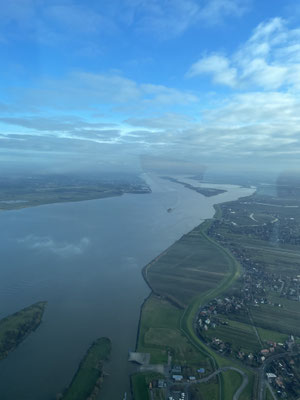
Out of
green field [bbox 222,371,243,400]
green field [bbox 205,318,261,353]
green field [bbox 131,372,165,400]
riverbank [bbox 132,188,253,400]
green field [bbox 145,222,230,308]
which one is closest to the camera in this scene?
green field [bbox 131,372,165,400]

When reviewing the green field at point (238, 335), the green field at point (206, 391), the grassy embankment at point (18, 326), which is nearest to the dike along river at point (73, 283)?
the grassy embankment at point (18, 326)

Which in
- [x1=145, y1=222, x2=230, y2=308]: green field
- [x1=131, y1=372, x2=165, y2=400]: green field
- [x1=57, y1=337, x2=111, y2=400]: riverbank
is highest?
[x1=145, y1=222, x2=230, y2=308]: green field

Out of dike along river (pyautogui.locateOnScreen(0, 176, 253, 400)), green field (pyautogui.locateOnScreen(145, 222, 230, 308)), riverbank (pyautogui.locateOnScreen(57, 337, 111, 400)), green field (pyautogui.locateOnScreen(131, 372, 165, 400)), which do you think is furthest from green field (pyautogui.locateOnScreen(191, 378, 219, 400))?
green field (pyautogui.locateOnScreen(145, 222, 230, 308))

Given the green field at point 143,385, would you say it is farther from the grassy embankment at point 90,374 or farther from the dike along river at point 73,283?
the grassy embankment at point 90,374

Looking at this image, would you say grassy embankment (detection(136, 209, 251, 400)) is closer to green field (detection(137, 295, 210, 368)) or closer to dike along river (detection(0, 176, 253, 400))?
green field (detection(137, 295, 210, 368))

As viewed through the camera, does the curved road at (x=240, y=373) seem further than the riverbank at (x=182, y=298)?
No

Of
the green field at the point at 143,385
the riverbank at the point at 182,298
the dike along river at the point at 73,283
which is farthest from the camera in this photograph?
the riverbank at the point at 182,298
